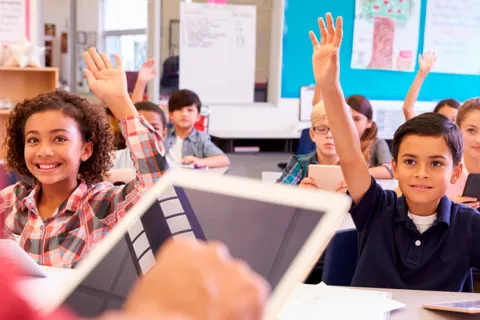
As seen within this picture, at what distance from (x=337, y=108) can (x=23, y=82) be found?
355 centimetres

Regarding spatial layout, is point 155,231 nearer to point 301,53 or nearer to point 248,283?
point 248,283

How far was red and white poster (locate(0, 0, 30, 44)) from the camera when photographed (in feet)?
15.7

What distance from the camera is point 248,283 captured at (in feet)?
1.15

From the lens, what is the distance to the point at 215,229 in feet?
1.57

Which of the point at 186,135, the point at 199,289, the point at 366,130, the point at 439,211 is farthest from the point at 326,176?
the point at 199,289

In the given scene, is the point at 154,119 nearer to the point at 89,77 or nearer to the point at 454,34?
the point at 89,77

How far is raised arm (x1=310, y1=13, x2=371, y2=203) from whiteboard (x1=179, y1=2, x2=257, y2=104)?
3.96 metres

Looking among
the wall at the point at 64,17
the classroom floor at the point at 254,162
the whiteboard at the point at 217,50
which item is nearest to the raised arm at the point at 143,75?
the classroom floor at the point at 254,162

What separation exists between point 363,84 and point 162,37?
213 centimetres

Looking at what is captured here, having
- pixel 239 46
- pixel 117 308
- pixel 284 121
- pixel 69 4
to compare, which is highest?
pixel 69 4

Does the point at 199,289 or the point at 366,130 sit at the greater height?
the point at 199,289

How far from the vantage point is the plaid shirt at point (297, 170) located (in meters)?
2.84

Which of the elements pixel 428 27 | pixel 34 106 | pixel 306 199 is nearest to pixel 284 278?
pixel 306 199

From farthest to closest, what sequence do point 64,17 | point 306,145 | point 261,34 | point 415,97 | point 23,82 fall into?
point 64,17, point 261,34, point 23,82, point 306,145, point 415,97
